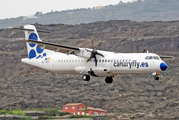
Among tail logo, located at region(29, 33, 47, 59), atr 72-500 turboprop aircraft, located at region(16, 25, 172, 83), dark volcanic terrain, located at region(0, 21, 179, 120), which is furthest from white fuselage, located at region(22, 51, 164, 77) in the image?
dark volcanic terrain, located at region(0, 21, 179, 120)

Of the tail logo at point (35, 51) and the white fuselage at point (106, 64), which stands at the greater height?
the tail logo at point (35, 51)

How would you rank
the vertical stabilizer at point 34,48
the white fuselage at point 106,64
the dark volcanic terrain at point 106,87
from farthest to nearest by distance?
the dark volcanic terrain at point 106,87 < the vertical stabilizer at point 34,48 < the white fuselage at point 106,64

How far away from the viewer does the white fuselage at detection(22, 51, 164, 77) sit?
131ft

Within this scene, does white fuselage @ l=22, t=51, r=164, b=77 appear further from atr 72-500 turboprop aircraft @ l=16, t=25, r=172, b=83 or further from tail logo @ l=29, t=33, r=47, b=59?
tail logo @ l=29, t=33, r=47, b=59

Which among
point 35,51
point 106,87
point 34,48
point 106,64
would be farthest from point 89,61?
point 106,87

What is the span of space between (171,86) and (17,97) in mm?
31647

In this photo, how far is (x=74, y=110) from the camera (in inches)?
3386

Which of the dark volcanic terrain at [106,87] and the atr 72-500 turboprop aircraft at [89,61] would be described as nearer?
the atr 72-500 turboprop aircraft at [89,61]

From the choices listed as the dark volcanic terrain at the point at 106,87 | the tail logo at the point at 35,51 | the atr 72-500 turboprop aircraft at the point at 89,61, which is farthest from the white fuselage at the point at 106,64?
the dark volcanic terrain at the point at 106,87

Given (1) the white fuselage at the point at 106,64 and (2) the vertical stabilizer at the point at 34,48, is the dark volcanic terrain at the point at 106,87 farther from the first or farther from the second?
(1) the white fuselage at the point at 106,64

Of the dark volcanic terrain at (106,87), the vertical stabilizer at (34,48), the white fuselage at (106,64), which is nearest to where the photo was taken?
the white fuselage at (106,64)

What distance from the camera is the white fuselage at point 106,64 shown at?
1567 inches

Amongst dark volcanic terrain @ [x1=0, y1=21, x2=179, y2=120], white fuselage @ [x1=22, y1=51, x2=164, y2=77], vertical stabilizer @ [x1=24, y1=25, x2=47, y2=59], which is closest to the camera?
white fuselage @ [x1=22, y1=51, x2=164, y2=77]

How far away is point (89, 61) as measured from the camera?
43344 mm
